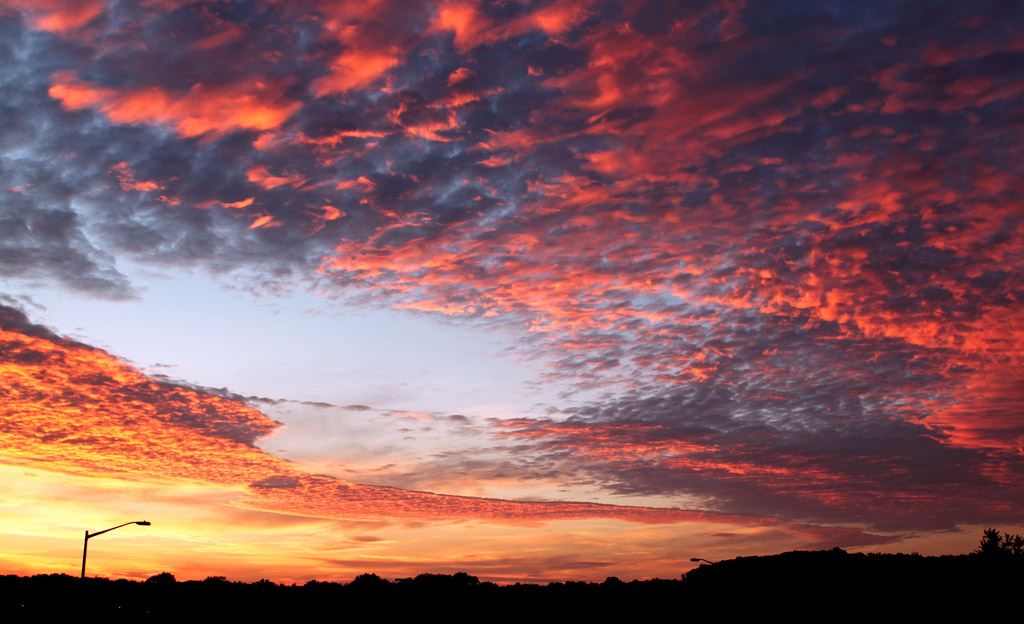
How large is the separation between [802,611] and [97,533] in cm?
5786

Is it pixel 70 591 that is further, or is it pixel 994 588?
pixel 70 591

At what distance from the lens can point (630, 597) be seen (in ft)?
312

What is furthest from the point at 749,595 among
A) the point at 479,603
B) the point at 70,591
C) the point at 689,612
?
the point at 70,591

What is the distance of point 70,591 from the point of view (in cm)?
7738

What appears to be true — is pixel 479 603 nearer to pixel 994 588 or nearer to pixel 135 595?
pixel 135 595

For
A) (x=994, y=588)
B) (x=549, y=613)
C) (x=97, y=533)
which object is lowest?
(x=549, y=613)

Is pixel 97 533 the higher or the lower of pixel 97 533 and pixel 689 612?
the higher

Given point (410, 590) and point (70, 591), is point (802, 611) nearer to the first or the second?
point (410, 590)

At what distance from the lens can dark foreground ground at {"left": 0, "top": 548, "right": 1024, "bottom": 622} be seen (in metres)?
61.9

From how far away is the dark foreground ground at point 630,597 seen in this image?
6194cm

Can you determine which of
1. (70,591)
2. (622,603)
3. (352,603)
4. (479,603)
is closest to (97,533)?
(70,591)

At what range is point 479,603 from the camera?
9494 cm

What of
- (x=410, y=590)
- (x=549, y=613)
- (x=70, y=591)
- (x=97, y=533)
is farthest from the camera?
(x=410, y=590)

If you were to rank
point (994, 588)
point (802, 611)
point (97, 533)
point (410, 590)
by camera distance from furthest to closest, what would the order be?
point (410, 590) → point (802, 611) → point (994, 588) → point (97, 533)
